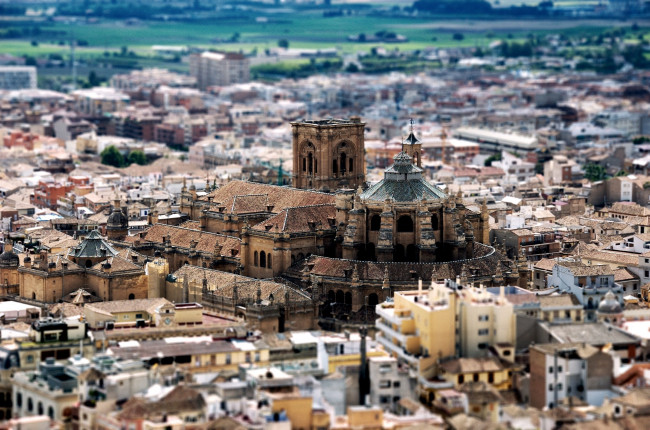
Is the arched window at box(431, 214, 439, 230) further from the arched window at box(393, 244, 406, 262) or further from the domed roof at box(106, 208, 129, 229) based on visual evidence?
the domed roof at box(106, 208, 129, 229)

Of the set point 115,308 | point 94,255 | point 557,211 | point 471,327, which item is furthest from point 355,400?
point 557,211

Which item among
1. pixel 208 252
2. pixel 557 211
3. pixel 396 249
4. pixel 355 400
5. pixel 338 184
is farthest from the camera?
pixel 557 211

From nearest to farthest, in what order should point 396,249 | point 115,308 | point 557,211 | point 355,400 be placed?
point 355,400, point 115,308, point 396,249, point 557,211

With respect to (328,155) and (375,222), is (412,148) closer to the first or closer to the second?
(328,155)

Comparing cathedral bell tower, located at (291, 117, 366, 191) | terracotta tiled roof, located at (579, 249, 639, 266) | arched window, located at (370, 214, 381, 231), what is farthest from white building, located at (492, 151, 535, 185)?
arched window, located at (370, 214, 381, 231)

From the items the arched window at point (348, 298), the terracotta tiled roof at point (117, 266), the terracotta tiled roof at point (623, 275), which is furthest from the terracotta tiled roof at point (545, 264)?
the terracotta tiled roof at point (117, 266)

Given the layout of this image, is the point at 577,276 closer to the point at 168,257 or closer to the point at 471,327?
the point at 471,327

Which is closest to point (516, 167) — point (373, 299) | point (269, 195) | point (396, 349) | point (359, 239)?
point (269, 195)

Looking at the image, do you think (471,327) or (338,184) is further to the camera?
(338,184)
